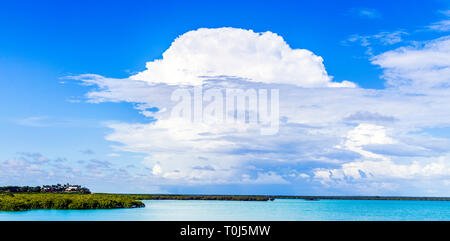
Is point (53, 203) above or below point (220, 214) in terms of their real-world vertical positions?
above

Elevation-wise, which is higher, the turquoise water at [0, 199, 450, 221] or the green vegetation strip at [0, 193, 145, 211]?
the green vegetation strip at [0, 193, 145, 211]

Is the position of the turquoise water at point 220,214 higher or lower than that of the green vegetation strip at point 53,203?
lower

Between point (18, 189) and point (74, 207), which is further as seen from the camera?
point (18, 189)

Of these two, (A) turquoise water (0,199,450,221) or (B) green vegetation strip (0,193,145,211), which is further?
(B) green vegetation strip (0,193,145,211)

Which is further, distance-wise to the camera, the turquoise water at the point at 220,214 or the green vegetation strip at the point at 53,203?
the green vegetation strip at the point at 53,203

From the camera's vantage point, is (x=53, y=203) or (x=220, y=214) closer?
(x=220, y=214)
